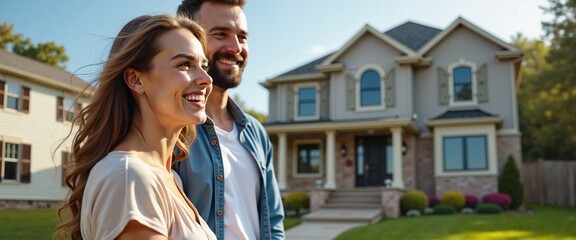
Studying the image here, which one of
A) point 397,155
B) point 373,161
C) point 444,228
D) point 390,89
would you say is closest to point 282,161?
point 373,161

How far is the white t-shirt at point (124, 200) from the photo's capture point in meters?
1.25

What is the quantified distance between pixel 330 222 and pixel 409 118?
4.59 m

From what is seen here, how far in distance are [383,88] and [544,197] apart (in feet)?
24.0

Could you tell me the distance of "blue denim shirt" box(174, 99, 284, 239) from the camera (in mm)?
2098

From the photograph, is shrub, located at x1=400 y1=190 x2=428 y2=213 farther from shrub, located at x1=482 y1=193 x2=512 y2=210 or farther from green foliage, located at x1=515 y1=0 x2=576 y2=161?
green foliage, located at x1=515 y1=0 x2=576 y2=161

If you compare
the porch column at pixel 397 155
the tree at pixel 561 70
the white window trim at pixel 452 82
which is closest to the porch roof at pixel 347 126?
the porch column at pixel 397 155

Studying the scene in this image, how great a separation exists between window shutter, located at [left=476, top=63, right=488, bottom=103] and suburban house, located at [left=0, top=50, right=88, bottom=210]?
12.1 m

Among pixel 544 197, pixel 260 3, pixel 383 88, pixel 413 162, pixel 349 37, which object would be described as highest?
pixel 349 37

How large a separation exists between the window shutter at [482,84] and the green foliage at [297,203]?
254 inches

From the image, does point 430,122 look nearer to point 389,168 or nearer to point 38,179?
point 389,168

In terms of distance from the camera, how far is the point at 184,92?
149cm

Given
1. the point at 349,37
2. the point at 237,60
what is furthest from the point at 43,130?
the point at 237,60

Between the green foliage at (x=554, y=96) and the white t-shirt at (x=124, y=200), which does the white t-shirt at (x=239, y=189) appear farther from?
the green foliage at (x=554, y=96)

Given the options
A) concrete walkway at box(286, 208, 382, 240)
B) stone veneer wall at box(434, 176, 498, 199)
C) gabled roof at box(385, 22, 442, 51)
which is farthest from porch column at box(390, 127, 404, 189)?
gabled roof at box(385, 22, 442, 51)
